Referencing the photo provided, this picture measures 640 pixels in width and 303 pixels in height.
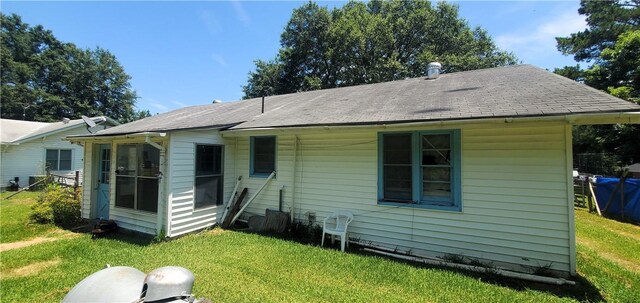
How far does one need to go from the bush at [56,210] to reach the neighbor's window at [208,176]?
400 cm

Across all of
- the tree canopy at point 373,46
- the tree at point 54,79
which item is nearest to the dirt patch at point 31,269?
the tree canopy at point 373,46

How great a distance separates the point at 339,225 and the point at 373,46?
21.3 m

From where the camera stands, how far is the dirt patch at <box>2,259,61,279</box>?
184 inches

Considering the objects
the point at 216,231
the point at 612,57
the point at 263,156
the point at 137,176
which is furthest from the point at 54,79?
the point at 612,57

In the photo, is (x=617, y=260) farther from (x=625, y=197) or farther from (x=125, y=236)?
(x=125, y=236)

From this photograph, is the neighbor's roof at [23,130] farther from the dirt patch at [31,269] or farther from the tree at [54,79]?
the tree at [54,79]

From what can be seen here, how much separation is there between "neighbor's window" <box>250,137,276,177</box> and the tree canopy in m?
17.7

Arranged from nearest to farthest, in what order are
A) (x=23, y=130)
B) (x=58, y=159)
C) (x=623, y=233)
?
(x=623, y=233) → (x=58, y=159) → (x=23, y=130)

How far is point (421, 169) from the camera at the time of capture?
5.75 metres

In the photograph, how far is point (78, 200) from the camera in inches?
339

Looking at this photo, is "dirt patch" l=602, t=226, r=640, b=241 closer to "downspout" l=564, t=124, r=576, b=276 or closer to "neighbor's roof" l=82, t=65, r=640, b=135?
"downspout" l=564, t=124, r=576, b=276

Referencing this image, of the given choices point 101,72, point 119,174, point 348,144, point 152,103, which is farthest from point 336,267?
point 152,103

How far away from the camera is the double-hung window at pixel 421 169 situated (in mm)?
5438

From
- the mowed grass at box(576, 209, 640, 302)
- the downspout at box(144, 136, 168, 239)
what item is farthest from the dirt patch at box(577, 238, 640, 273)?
the downspout at box(144, 136, 168, 239)
